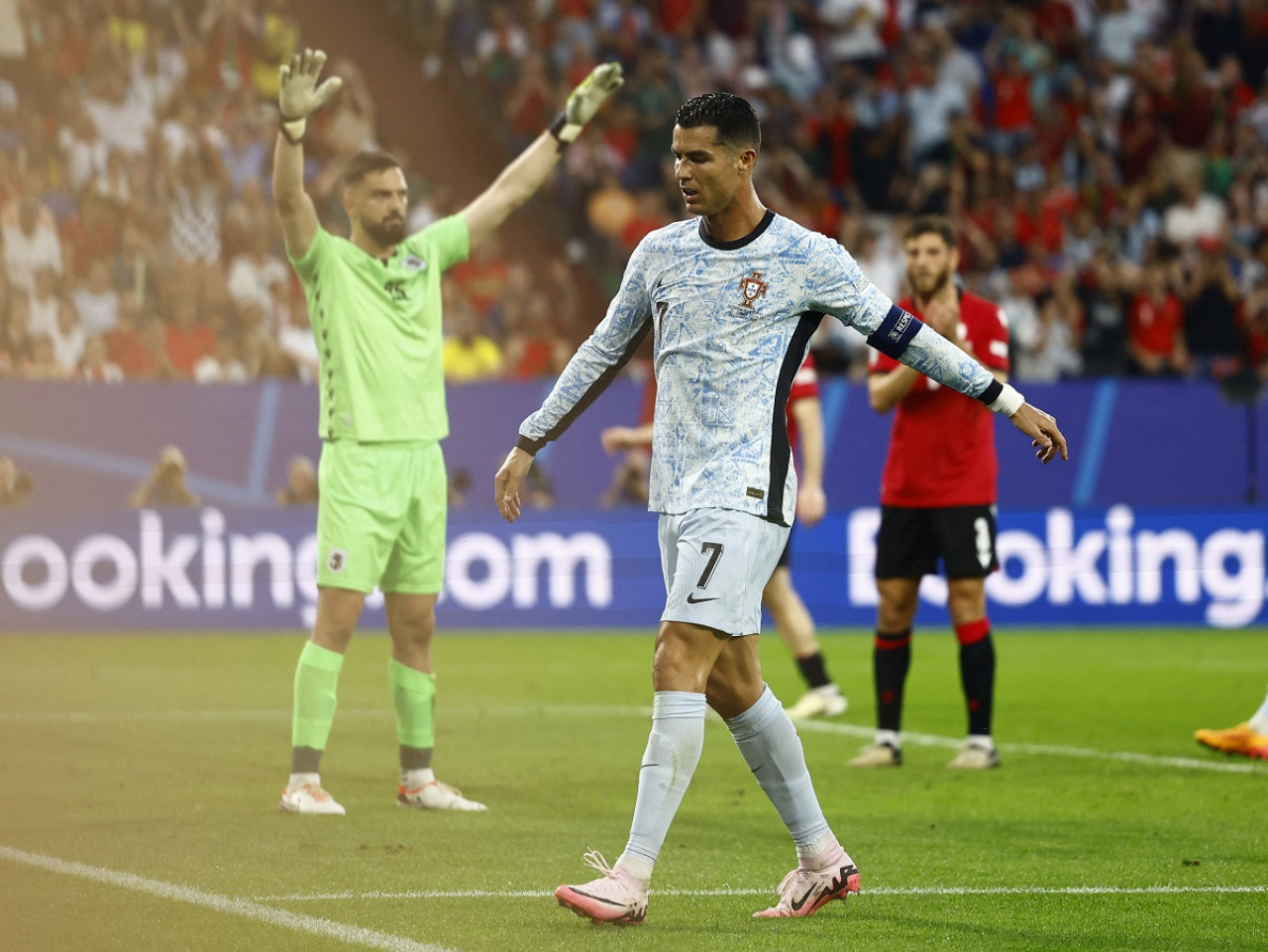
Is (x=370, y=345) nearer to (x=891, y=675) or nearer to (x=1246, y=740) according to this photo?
(x=891, y=675)

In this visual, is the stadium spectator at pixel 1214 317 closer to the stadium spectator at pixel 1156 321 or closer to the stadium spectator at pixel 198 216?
the stadium spectator at pixel 1156 321

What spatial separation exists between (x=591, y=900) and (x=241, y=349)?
42.4 ft

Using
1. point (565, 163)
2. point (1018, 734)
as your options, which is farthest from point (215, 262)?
point (1018, 734)

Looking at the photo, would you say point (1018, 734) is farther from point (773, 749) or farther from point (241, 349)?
point (241, 349)

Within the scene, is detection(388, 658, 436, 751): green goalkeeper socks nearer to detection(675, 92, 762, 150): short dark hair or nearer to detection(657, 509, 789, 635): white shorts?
detection(657, 509, 789, 635): white shorts

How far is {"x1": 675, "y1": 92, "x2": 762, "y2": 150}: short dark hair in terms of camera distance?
5707mm

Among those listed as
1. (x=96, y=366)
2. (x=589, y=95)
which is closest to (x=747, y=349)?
(x=589, y=95)

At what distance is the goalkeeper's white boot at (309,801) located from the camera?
7676 mm

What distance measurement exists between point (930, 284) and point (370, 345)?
2.73 meters

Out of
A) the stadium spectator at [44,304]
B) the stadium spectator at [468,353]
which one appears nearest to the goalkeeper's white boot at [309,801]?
the stadium spectator at [44,304]

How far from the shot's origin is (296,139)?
7535mm

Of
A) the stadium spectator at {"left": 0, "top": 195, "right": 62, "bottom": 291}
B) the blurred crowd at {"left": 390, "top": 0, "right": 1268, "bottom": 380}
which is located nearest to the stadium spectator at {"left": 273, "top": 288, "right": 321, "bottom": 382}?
the stadium spectator at {"left": 0, "top": 195, "right": 62, "bottom": 291}

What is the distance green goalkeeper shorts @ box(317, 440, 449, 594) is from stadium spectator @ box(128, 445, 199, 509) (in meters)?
8.73

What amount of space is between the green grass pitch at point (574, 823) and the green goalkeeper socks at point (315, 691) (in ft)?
1.18
